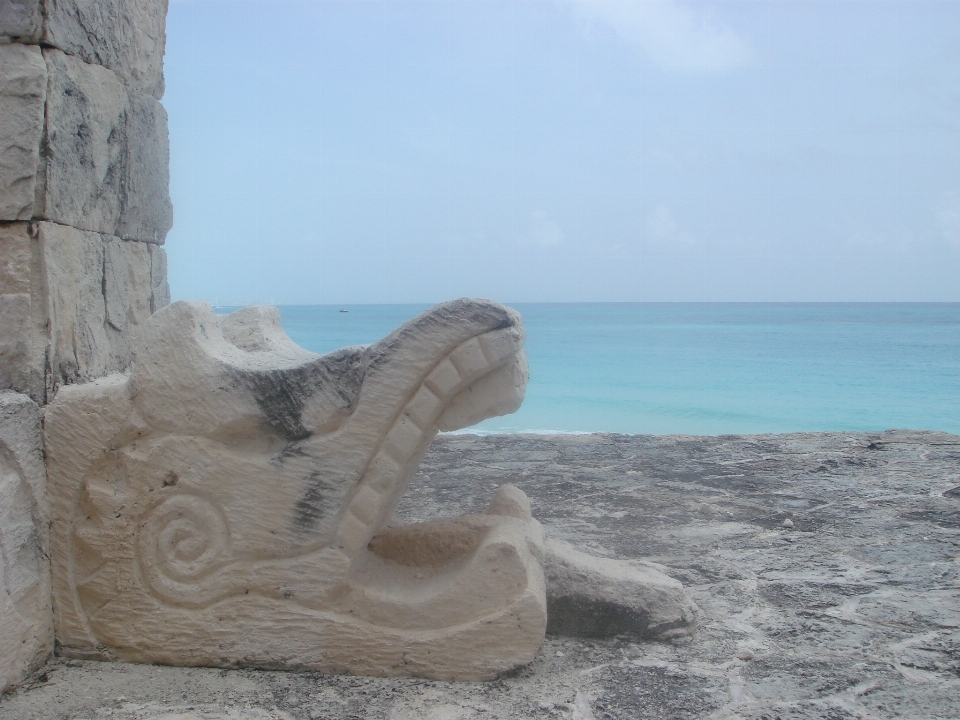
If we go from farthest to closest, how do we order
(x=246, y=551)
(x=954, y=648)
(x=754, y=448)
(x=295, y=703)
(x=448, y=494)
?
(x=754, y=448) → (x=448, y=494) → (x=954, y=648) → (x=246, y=551) → (x=295, y=703)

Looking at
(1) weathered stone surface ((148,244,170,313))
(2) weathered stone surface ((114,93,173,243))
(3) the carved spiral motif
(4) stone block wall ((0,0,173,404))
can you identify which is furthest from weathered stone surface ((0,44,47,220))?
(3) the carved spiral motif

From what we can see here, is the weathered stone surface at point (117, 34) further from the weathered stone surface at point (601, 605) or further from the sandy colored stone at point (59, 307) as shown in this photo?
the weathered stone surface at point (601, 605)

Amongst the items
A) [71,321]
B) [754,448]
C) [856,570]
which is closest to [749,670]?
[856,570]

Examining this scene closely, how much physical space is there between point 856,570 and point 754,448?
2.29 meters

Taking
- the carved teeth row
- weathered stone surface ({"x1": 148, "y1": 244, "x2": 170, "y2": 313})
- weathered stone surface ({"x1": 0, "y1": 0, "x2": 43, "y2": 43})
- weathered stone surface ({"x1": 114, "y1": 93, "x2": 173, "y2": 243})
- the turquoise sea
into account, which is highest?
weathered stone surface ({"x1": 0, "y1": 0, "x2": 43, "y2": 43})

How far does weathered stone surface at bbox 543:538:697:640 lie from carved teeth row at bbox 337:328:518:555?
0.54 m

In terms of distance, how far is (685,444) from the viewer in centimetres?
539

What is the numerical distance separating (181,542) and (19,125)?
1149 millimetres

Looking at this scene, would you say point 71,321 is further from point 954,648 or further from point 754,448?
point 754,448

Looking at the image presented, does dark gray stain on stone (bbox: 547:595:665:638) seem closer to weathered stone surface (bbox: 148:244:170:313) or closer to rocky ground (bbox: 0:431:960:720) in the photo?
rocky ground (bbox: 0:431:960:720)

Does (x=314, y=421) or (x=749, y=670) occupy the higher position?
(x=314, y=421)

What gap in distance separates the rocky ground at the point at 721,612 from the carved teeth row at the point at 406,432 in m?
0.39

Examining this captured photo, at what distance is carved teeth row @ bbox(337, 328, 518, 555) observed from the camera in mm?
2158

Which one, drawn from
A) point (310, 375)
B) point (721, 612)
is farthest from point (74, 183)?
point (721, 612)
